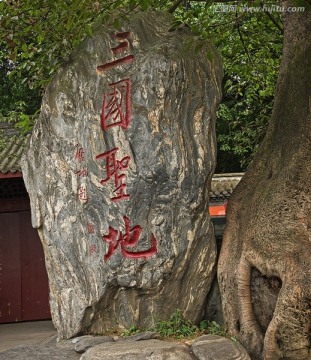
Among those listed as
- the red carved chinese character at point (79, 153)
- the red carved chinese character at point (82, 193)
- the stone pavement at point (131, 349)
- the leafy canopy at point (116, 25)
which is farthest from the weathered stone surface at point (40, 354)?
the leafy canopy at point (116, 25)

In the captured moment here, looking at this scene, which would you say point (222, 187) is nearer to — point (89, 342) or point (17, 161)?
point (17, 161)

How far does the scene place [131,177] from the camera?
6.62 meters

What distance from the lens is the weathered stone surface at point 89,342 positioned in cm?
641

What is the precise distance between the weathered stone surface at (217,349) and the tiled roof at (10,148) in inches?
A: 165

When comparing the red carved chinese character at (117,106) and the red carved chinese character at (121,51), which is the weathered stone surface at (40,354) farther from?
the red carved chinese character at (121,51)

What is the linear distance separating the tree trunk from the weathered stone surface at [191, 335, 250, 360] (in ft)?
0.82

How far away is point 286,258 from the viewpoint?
5.91 meters

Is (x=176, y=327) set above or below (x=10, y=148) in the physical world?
below

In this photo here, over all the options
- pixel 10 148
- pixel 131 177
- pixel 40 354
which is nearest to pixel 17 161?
pixel 10 148

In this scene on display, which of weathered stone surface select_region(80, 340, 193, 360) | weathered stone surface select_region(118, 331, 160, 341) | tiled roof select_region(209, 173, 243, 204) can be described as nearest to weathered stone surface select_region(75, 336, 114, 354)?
weathered stone surface select_region(118, 331, 160, 341)

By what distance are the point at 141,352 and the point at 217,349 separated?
725 millimetres

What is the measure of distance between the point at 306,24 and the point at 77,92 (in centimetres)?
259

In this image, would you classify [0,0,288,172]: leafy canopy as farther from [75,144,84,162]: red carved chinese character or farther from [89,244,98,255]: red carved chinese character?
[89,244,98,255]: red carved chinese character

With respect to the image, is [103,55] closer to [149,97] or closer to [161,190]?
[149,97]
